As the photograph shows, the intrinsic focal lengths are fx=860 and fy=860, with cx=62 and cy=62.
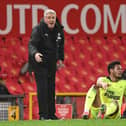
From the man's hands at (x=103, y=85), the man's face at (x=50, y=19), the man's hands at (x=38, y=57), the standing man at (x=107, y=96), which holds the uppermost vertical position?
the man's face at (x=50, y=19)

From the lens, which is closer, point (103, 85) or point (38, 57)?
point (38, 57)

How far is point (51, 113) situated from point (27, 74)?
313cm

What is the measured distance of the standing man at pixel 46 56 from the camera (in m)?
10.7

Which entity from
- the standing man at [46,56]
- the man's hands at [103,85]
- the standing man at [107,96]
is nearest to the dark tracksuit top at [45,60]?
the standing man at [46,56]

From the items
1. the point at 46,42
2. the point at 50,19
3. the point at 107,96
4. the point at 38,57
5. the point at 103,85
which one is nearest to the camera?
the point at 38,57

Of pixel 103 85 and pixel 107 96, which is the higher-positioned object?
pixel 103 85

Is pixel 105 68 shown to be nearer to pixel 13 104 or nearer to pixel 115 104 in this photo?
pixel 13 104

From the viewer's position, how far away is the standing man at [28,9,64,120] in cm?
1071

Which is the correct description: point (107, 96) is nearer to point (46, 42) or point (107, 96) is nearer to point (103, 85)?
point (103, 85)

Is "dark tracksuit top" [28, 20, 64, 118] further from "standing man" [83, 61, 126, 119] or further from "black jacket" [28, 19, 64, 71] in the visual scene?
"standing man" [83, 61, 126, 119]

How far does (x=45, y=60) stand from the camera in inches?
424

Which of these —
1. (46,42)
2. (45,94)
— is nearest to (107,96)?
(45,94)

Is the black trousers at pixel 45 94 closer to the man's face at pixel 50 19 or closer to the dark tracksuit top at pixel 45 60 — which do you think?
the dark tracksuit top at pixel 45 60

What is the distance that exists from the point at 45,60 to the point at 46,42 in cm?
23
